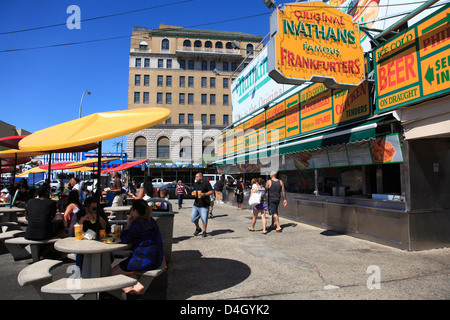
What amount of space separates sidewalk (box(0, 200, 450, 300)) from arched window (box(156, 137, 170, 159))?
123 ft

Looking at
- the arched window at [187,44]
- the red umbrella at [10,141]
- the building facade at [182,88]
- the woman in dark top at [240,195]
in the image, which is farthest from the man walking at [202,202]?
the arched window at [187,44]

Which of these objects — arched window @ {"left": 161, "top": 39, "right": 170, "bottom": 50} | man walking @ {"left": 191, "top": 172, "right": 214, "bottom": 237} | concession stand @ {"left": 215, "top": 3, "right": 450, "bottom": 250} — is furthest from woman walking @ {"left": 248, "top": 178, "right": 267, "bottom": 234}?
arched window @ {"left": 161, "top": 39, "right": 170, "bottom": 50}

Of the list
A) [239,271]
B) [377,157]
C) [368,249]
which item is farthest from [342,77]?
[239,271]

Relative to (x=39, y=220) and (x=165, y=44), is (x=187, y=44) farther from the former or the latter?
(x=39, y=220)

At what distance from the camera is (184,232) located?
8633mm

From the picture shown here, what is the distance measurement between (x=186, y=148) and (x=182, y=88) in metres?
10.1

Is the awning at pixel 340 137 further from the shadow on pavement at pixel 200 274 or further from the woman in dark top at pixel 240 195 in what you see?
the woman in dark top at pixel 240 195

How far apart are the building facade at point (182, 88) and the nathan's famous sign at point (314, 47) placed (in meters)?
36.5

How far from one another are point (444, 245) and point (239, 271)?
15.3 feet

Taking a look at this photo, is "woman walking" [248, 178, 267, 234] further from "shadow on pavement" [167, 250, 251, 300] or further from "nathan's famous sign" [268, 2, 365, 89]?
"nathan's famous sign" [268, 2, 365, 89]

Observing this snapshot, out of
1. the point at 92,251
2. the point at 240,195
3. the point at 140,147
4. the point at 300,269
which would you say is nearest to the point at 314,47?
the point at 300,269

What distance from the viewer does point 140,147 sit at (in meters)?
43.8

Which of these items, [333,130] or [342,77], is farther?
[333,130]
